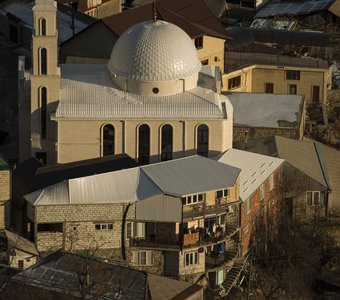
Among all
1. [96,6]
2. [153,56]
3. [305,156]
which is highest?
[96,6]

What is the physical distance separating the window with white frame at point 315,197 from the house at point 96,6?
30.1m

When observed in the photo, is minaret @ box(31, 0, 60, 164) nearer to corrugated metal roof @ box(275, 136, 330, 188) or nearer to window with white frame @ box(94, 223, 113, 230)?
window with white frame @ box(94, 223, 113, 230)

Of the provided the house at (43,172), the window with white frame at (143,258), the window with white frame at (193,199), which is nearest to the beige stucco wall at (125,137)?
the house at (43,172)

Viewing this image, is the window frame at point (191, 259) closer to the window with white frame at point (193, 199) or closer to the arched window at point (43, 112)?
the window with white frame at point (193, 199)

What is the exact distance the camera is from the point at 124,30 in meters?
69.2

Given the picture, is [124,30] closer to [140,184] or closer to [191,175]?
[191,175]

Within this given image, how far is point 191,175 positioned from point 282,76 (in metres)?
22.1

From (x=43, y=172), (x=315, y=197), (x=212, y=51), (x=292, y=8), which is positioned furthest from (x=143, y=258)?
(x=292, y=8)

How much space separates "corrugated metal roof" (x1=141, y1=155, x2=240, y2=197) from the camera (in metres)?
52.1

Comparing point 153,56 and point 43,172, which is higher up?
point 153,56

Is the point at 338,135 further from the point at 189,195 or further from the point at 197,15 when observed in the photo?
the point at 189,195

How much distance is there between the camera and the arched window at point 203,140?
58.5m

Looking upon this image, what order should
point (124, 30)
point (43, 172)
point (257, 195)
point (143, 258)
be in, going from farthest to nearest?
1. point (124, 30)
2. point (257, 195)
3. point (43, 172)
4. point (143, 258)

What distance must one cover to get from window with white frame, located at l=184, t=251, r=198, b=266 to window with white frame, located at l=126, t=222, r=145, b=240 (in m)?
1.85
